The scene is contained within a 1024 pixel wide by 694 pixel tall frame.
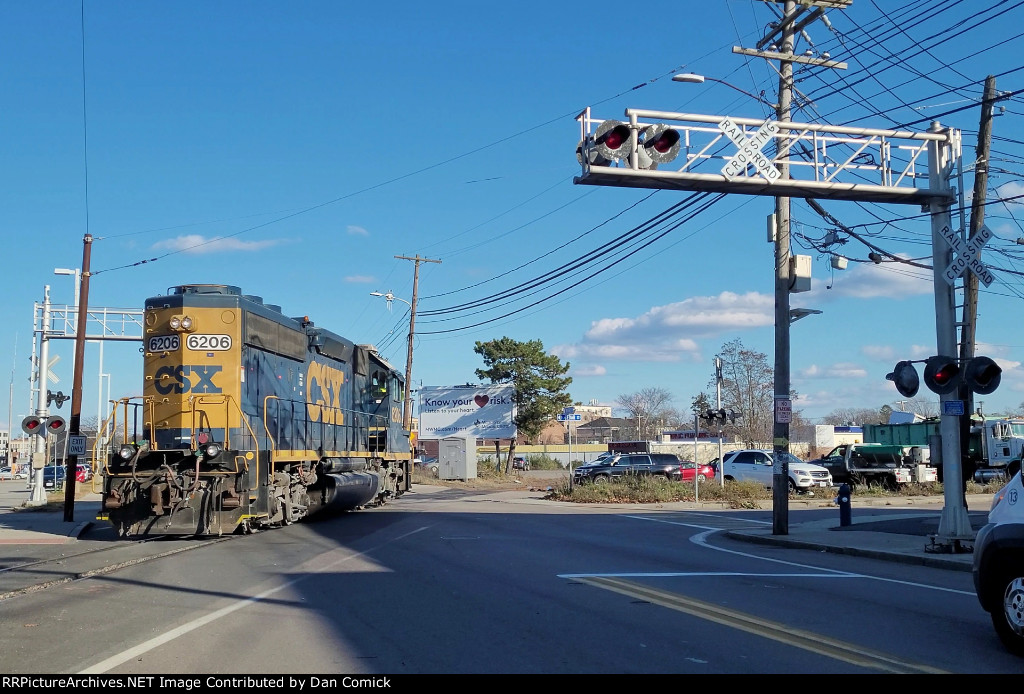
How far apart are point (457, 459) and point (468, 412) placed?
273 inches

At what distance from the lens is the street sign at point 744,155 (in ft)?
42.4

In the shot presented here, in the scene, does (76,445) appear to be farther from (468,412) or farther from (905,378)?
(468,412)

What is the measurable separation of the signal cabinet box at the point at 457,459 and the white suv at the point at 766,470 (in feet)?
48.2

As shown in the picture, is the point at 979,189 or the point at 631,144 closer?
the point at 631,144

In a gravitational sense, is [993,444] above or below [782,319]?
below

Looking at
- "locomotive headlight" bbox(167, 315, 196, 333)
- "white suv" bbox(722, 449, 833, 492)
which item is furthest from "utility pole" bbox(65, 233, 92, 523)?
"white suv" bbox(722, 449, 833, 492)

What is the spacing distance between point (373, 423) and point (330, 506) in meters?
5.21

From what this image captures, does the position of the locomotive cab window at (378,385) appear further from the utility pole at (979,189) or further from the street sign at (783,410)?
the utility pole at (979,189)

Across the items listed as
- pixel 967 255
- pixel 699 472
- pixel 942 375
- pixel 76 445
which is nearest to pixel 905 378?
pixel 942 375

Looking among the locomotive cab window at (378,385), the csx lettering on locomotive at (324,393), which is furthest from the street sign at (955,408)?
the locomotive cab window at (378,385)

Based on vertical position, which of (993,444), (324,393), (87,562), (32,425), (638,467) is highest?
(324,393)

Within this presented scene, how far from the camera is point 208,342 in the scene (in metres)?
16.1

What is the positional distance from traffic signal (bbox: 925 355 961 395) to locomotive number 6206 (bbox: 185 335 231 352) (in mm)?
12266

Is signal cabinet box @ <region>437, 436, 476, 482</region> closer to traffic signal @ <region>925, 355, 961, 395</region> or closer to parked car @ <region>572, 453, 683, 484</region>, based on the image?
parked car @ <region>572, 453, 683, 484</region>
